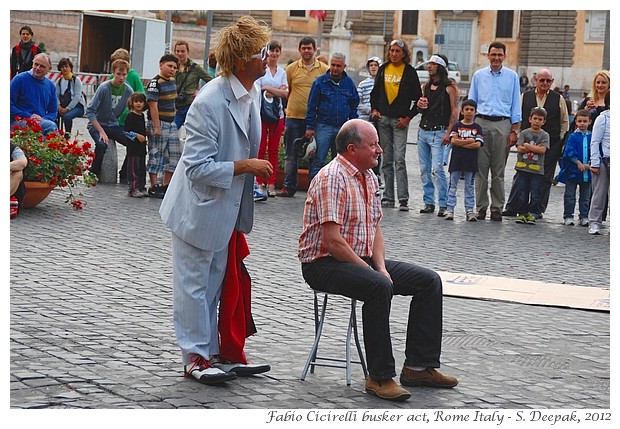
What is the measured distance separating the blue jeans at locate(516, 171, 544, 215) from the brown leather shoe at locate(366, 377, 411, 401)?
8.98 meters

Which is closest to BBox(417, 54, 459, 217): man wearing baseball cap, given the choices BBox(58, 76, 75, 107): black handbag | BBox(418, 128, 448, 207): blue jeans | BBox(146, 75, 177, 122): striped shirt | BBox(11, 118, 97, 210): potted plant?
BBox(418, 128, 448, 207): blue jeans

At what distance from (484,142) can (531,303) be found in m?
5.61

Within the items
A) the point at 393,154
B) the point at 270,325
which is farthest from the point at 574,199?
the point at 270,325

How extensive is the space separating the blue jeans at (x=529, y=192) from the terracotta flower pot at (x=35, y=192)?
5612mm

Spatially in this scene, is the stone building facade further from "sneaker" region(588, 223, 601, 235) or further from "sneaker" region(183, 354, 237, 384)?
"sneaker" region(183, 354, 237, 384)

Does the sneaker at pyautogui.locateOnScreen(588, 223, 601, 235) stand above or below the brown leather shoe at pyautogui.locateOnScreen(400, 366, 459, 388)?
above

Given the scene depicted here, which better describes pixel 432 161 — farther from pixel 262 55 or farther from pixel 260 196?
pixel 262 55

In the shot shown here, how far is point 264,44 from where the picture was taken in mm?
6609

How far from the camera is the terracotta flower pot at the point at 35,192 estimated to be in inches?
520

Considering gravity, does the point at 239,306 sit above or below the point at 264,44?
below

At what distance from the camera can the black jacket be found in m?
15.1
